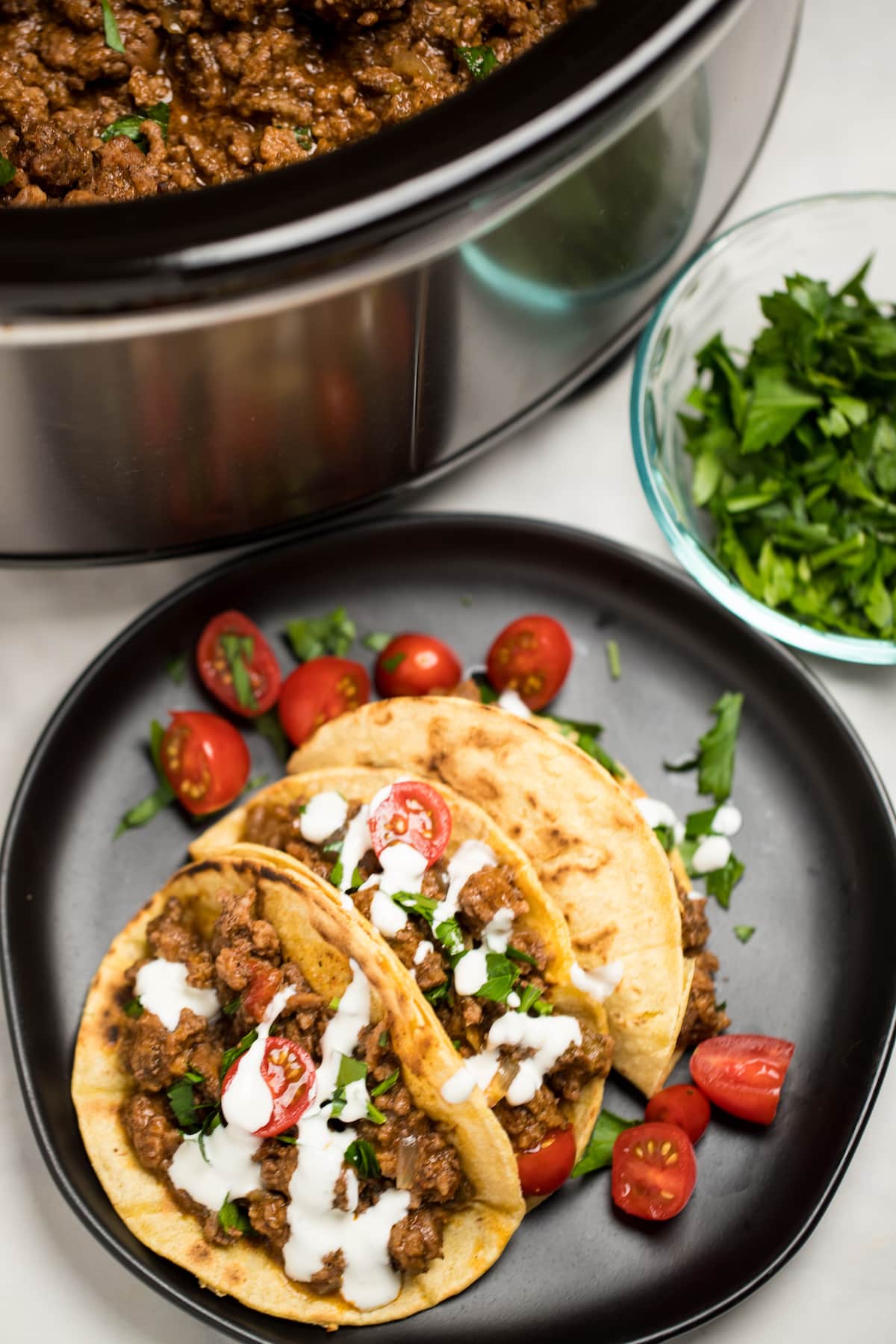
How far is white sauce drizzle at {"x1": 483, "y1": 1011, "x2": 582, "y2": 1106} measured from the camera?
2.64m

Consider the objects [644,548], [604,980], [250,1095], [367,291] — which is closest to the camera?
[367,291]

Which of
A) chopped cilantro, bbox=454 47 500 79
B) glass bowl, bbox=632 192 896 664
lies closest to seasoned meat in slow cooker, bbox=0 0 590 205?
chopped cilantro, bbox=454 47 500 79

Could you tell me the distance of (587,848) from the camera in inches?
111

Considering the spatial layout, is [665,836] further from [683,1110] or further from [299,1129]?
[299,1129]

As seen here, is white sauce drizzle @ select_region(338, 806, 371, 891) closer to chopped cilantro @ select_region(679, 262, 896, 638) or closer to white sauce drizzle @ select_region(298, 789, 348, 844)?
white sauce drizzle @ select_region(298, 789, 348, 844)

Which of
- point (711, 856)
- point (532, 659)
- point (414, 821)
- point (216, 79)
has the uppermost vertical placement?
point (216, 79)

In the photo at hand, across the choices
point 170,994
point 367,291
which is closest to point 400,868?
point 170,994

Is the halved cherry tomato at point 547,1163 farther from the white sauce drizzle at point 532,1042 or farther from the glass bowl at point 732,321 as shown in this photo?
the glass bowl at point 732,321

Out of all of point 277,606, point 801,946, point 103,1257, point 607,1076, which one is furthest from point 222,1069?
point 801,946

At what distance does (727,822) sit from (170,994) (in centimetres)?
140

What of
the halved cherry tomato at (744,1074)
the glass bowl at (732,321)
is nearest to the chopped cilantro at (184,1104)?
the halved cherry tomato at (744,1074)

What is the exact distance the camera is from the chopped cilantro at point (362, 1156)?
2.63 meters

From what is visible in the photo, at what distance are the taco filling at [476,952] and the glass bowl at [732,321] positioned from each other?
3.27ft

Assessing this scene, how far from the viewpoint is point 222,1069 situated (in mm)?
2738
